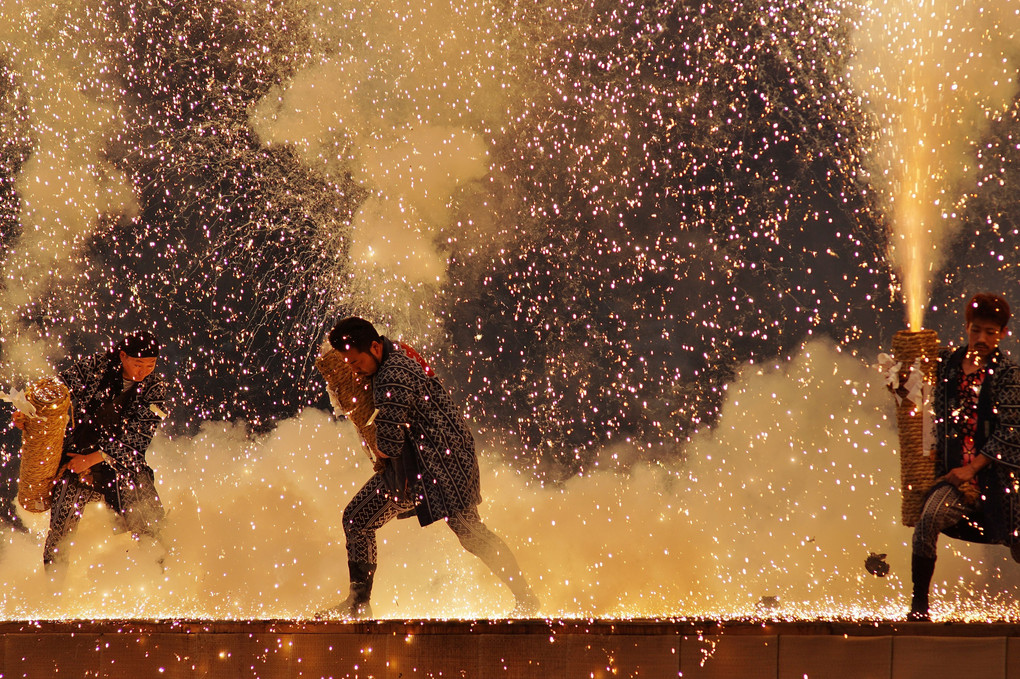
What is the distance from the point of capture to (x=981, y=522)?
388cm

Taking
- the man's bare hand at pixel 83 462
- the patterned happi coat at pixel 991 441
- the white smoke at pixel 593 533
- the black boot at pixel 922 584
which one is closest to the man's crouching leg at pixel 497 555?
the white smoke at pixel 593 533

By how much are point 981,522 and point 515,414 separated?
3.72 meters

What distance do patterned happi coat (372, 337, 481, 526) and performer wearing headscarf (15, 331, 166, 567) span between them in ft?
4.88

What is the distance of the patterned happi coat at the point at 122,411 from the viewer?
4.84 metres

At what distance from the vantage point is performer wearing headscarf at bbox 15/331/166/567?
4.79m

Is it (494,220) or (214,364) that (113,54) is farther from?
(494,220)

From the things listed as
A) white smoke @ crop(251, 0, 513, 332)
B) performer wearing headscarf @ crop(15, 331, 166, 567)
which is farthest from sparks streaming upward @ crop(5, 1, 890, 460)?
performer wearing headscarf @ crop(15, 331, 166, 567)

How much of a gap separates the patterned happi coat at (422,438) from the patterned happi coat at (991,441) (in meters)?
2.07

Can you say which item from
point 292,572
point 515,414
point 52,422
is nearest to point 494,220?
point 515,414

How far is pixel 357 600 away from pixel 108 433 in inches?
66.7

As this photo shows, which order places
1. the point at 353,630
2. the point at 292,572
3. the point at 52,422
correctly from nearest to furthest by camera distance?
the point at 353,630
the point at 52,422
the point at 292,572

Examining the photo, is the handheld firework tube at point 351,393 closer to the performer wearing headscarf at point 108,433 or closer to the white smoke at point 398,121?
the performer wearing headscarf at point 108,433

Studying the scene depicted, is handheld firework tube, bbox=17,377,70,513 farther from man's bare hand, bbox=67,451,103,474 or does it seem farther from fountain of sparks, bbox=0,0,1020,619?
fountain of sparks, bbox=0,0,1020,619

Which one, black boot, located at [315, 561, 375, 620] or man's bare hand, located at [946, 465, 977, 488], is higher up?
man's bare hand, located at [946, 465, 977, 488]
